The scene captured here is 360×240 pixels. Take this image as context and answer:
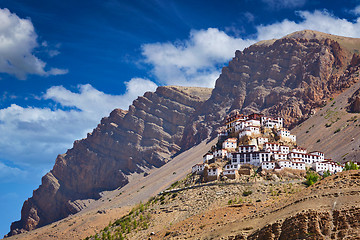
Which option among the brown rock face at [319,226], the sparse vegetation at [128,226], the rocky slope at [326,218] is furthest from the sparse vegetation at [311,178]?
the brown rock face at [319,226]

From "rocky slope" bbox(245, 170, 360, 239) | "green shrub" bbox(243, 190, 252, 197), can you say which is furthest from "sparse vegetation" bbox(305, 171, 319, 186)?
"rocky slope" bbox(245, 170, 360, 239)

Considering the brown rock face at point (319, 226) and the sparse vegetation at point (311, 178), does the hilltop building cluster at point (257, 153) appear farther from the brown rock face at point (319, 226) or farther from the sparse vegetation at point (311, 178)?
the brown rock face at point (319, 226)

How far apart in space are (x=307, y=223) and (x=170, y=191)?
65.3 metres

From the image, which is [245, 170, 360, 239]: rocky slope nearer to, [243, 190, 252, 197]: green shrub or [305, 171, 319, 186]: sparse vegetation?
[243, 190, 252, 197]: green shrub

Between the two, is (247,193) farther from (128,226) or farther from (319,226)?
(319,226)

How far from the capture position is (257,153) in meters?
101

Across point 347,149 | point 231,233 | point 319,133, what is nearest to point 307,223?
Result: point 231,233

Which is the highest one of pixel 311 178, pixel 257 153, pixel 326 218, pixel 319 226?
pixel 257 153

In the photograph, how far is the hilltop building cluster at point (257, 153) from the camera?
9919 cm

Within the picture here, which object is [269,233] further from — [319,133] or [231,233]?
[319,133]

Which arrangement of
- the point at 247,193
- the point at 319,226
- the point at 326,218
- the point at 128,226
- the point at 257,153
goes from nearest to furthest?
the point at 319,226 → the point at 326,218 → the point at 247,193 → the point at 128,226 → the point at 257,153

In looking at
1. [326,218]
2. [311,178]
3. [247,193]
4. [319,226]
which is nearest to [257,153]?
[311,178]

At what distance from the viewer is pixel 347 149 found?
128375mm

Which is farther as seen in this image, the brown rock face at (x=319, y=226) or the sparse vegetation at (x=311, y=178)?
the sparse vegetation at (x=311, y=178)
